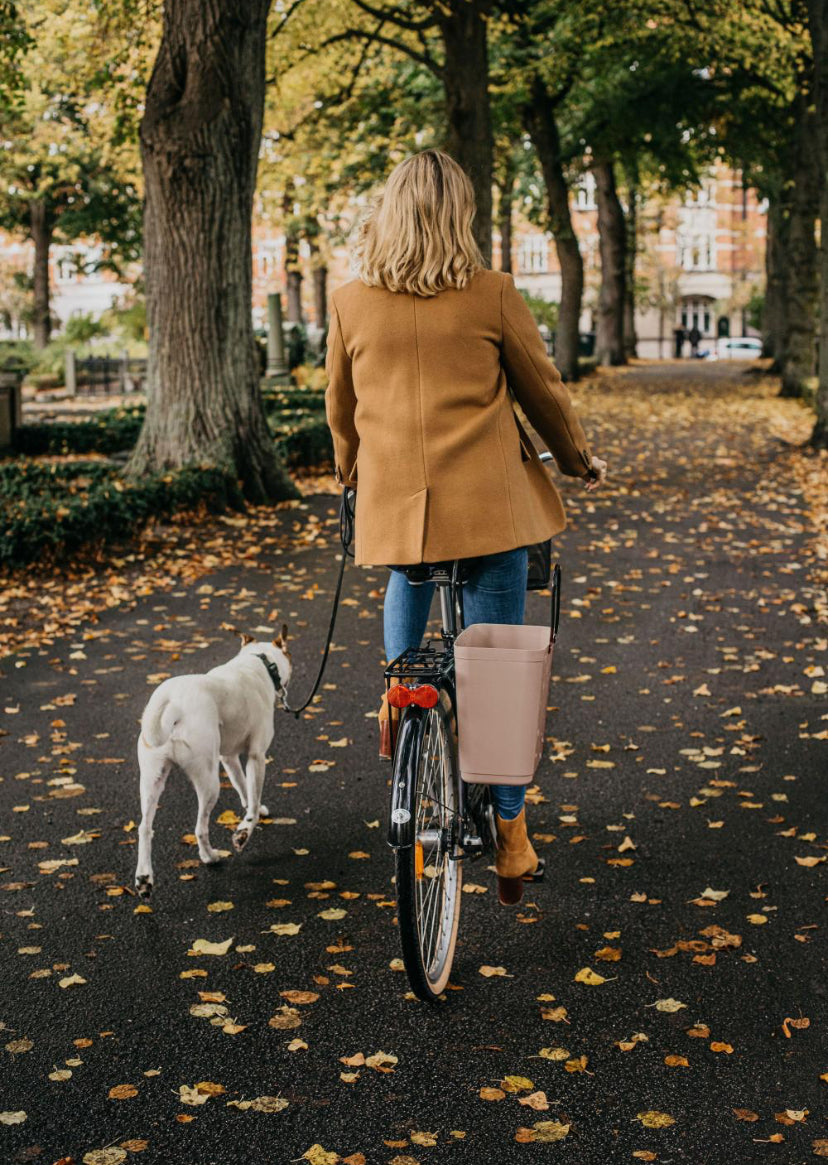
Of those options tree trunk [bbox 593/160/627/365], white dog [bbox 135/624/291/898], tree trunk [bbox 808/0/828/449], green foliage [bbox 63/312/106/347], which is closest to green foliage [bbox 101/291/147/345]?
green foliage [bbox 63/312/106/347]

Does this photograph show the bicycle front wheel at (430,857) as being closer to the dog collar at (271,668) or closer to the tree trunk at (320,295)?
the dog collar at (271,668)

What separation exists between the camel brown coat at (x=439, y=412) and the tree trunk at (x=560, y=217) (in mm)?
27225

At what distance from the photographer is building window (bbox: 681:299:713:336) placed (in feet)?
275

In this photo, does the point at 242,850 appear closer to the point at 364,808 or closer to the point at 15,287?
the point at 364,808

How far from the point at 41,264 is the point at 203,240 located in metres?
32.5

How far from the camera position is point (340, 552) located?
445 inches

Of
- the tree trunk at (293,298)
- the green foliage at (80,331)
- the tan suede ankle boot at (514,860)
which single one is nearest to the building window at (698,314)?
the tree trunk at (293,298)

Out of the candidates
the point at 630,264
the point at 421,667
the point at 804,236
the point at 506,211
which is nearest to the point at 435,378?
the point at 421,667

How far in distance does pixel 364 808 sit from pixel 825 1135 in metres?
2.64

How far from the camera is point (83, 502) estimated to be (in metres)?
10.7

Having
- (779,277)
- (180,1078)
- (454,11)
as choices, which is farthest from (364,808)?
(779,277)

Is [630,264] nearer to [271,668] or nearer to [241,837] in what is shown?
[271,668]

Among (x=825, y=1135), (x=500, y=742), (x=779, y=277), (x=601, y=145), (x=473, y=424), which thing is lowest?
(x=825, y=1135)

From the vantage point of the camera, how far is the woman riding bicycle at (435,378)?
3.60m
